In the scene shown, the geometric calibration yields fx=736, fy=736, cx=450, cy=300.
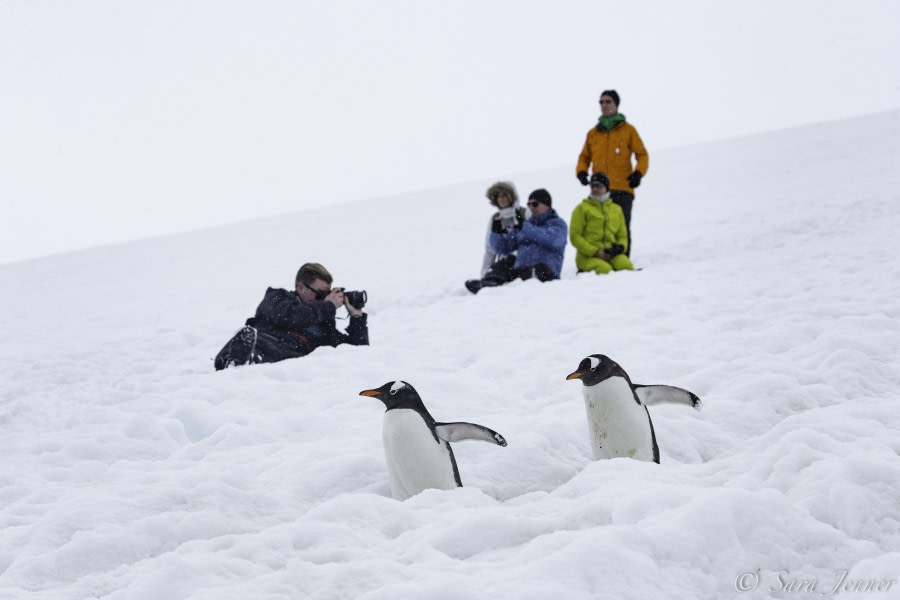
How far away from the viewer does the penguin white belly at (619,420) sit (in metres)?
2.72

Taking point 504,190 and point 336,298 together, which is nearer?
point 336,298

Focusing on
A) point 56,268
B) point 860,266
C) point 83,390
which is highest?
point 56,268

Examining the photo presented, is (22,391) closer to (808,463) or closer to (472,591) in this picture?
(472,591)

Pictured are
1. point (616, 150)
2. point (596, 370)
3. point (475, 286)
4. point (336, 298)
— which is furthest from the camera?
point (475, 286)

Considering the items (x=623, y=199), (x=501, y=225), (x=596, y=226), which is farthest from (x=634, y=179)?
(x=501, y=225)

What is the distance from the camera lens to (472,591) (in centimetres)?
167

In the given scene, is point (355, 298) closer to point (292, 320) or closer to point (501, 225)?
point (292, 320)

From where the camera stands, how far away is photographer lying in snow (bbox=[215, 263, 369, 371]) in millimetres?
5371

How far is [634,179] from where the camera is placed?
7980 millimetres

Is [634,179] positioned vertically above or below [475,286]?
above

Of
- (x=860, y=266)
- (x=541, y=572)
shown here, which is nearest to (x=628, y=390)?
(x=541, y=572)

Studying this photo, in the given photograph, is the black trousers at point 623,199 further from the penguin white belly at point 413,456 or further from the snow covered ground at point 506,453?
the penguin white belly at point 413,456

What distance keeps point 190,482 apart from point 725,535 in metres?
1.88

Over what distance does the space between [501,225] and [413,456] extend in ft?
18.5
